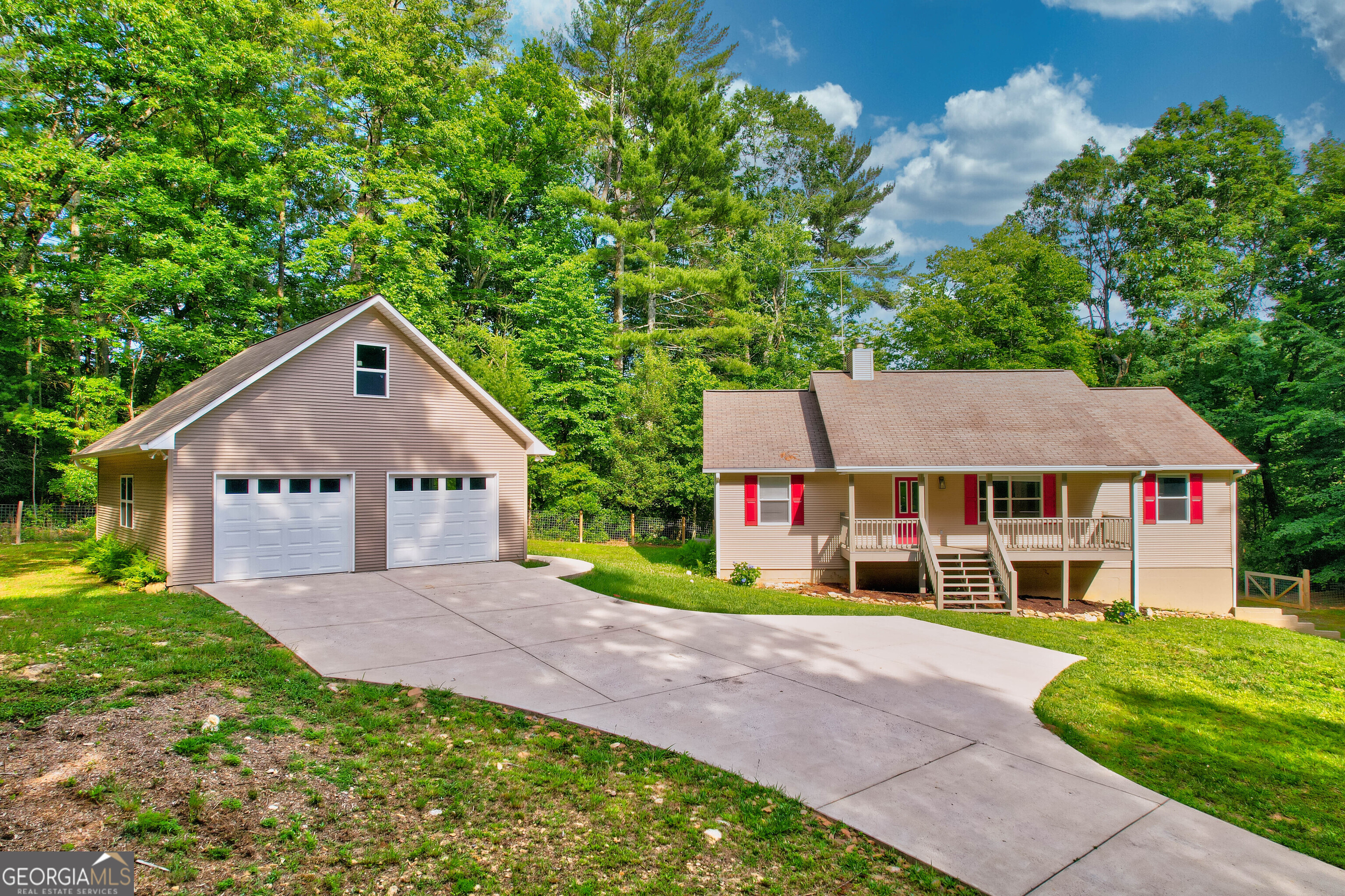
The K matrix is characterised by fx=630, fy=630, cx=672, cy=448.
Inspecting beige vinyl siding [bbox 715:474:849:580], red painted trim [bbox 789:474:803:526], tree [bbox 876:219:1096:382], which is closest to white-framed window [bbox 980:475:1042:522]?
beige vinyl siding [bbox 715:474:849:580]

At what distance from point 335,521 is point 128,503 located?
5.53m

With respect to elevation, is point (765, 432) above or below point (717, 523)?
above

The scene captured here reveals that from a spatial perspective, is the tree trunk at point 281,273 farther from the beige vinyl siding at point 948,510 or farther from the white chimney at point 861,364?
the beige vinyl siding at point 948,510

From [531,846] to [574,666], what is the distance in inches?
146

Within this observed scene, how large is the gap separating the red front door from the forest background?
848 cm

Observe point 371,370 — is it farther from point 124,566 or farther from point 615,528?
point 615,528

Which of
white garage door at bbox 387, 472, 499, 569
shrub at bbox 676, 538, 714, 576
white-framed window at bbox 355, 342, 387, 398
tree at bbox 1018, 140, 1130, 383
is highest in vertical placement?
tree at bbox 1018, 140, 1130, 383

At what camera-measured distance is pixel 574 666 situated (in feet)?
24.3

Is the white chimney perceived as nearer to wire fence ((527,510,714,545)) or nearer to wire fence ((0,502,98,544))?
wire fence ((527,510,714,545))

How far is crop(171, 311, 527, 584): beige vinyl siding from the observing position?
1202 cm

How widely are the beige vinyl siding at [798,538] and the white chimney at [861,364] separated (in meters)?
4.22

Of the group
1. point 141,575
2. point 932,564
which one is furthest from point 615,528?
point 141,575

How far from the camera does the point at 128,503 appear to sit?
14.6 m

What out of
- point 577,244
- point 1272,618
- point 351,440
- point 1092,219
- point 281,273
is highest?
point 1092,219
